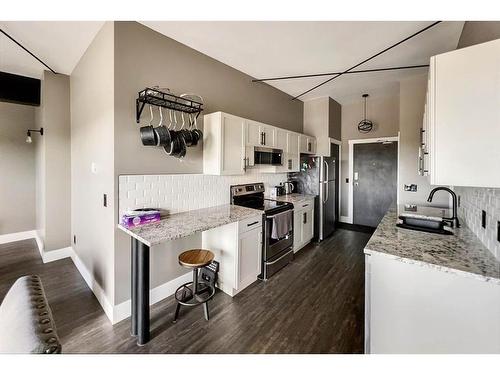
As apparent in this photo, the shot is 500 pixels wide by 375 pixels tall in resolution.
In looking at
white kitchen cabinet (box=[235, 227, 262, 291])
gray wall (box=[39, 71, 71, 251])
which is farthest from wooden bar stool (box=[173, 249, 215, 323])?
gray wall (box=[39, 71, 71, 251])

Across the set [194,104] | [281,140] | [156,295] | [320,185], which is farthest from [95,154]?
[320,185]

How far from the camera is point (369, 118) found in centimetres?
481

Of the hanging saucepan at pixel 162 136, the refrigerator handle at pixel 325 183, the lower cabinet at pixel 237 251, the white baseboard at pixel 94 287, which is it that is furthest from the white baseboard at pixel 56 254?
the refrigerator handle at pixel 325 183

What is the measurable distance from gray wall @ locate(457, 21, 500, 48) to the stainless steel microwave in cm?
224

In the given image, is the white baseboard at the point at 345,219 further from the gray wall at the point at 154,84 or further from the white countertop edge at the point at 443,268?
the white countertop edge at the point at 443,268

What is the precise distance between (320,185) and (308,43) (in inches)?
90.9

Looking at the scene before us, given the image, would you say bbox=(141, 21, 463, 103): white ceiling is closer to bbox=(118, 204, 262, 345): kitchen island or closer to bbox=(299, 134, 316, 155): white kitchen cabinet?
bbox=(299, 134, 316, 155): white kitchen cabinet

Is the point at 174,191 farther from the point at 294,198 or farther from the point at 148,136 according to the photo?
the point at 294,198

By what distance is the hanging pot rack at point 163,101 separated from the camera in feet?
6.54

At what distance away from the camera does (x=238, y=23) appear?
7.04 ft
